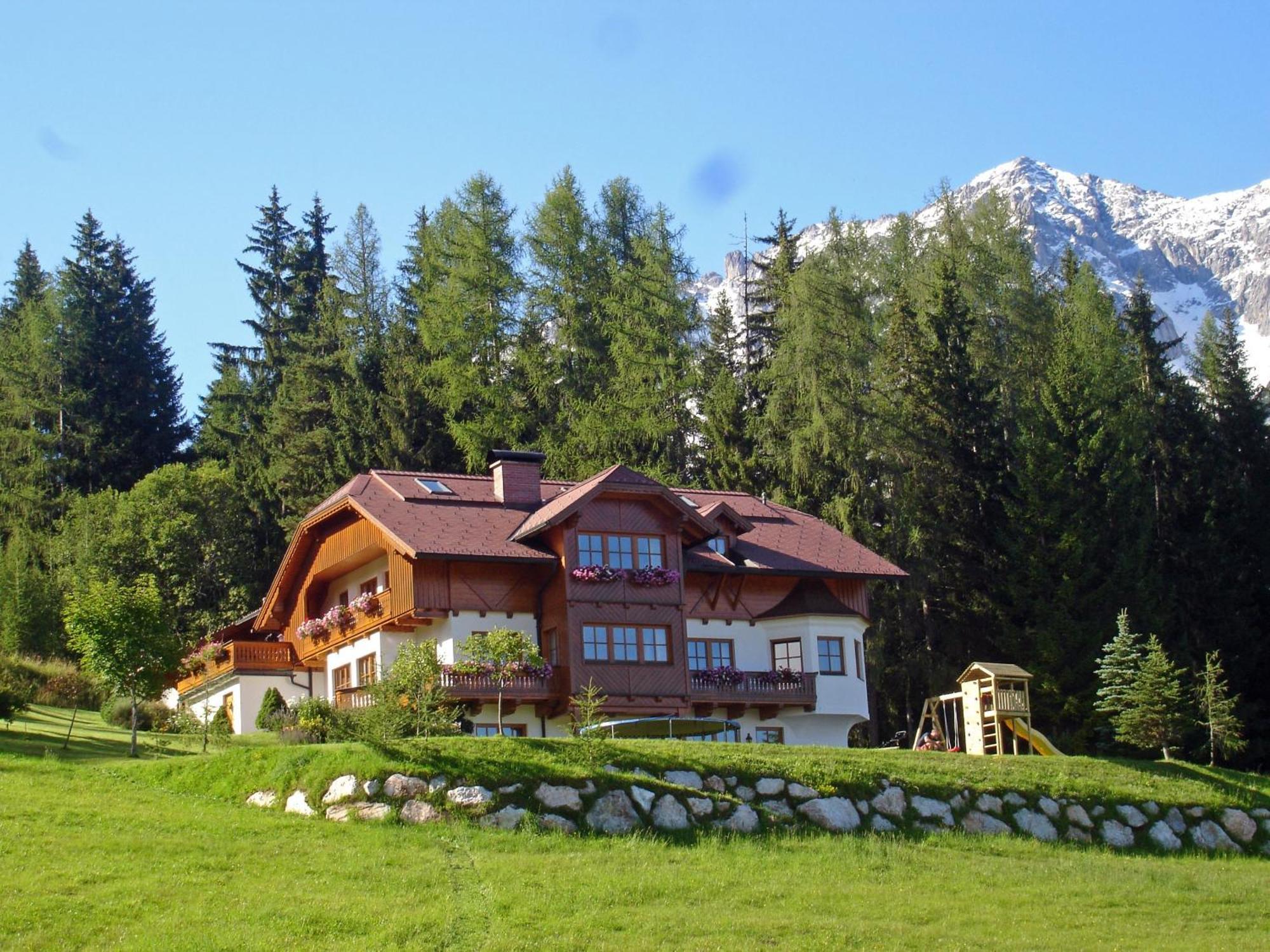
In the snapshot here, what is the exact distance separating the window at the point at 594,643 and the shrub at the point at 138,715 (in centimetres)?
1060

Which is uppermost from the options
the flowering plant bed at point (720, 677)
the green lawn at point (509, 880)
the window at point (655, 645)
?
the window at point (655, 645)

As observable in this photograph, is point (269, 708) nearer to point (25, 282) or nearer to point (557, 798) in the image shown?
point (557, 798)

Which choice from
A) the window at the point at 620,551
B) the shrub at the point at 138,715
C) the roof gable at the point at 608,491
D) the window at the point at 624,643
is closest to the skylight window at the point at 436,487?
the roof gable at the point at 608,491

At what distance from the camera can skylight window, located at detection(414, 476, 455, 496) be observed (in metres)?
42.7

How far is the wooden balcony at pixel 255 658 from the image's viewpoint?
4484cm

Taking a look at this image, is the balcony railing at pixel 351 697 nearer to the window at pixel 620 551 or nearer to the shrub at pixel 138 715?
the shrub at pixel 138 715

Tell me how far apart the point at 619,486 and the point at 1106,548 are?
19.0m

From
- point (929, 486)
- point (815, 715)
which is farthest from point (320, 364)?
point (815, 715)

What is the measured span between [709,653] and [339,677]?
10246 mm

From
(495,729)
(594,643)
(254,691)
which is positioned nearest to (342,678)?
(254,691)

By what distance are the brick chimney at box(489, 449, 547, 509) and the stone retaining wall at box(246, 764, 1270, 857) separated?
15664mm

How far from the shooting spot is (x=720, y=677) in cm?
4112

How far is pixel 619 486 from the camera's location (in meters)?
40.3

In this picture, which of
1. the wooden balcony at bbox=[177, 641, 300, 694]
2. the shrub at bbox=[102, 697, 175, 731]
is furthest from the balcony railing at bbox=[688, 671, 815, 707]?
the shrub at bbox=[102, 697, 175, 731]
